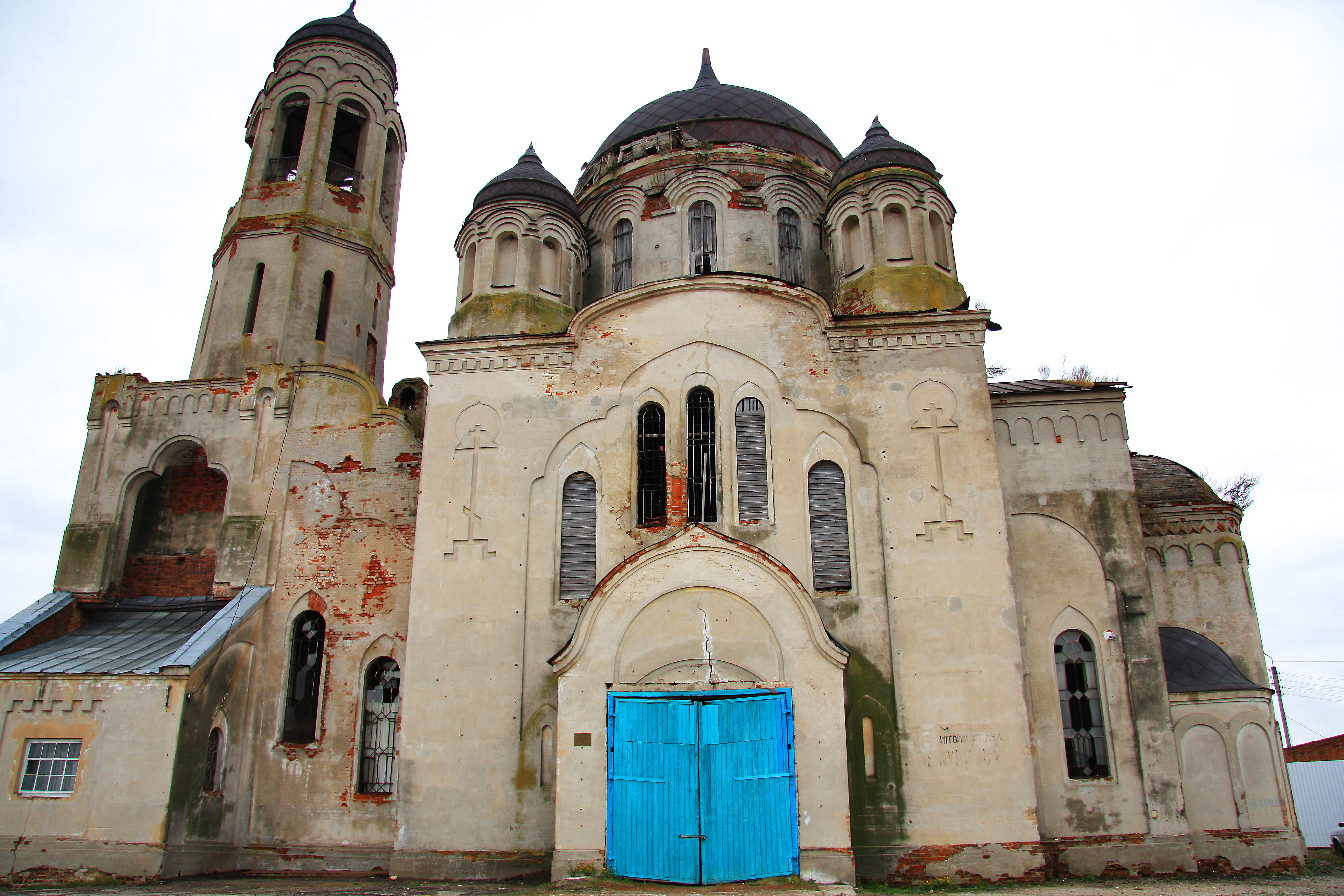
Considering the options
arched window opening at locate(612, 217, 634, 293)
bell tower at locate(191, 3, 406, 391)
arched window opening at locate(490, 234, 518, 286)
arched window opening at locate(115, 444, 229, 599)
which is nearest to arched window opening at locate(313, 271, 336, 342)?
bell tower at locate(191, 3, 406, 391)

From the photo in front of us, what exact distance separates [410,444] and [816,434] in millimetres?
7300

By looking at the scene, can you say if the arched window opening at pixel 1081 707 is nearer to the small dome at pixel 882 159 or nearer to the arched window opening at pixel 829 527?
the arched window opening at pixel 829 527

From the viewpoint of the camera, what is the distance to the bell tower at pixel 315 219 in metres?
18.3

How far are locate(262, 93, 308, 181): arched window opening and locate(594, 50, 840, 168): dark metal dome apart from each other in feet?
21.6

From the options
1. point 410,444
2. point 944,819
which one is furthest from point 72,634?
point 944,819

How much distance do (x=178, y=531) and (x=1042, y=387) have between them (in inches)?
627

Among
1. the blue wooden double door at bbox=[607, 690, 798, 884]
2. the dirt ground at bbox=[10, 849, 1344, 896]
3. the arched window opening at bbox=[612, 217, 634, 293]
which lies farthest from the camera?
the arched window opening at bbox=[612, 217, 634, 293]

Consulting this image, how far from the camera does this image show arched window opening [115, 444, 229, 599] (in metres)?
16.6

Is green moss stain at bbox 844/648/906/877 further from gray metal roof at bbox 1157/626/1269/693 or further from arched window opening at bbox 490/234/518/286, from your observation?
arched window opening at bbox 490/234/518/286

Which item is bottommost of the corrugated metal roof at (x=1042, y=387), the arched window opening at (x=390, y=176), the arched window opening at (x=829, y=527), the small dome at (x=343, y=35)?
the arched window opening at (x=829, y=527)

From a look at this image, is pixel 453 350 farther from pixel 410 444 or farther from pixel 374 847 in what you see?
pixel 374 847

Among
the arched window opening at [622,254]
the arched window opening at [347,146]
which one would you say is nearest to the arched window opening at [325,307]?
the arched window opening at [347,146]

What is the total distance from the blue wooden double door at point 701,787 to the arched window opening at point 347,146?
13801mm

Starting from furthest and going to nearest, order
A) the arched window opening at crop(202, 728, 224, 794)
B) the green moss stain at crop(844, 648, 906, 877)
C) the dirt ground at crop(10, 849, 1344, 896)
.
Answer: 1. the arched window opening at crop(202, 728, 224, 794)
2. the green moss stain at crop(844, 648, 906, 877)
3. the dirt ground at crop(10, 849, 1344, 896)
